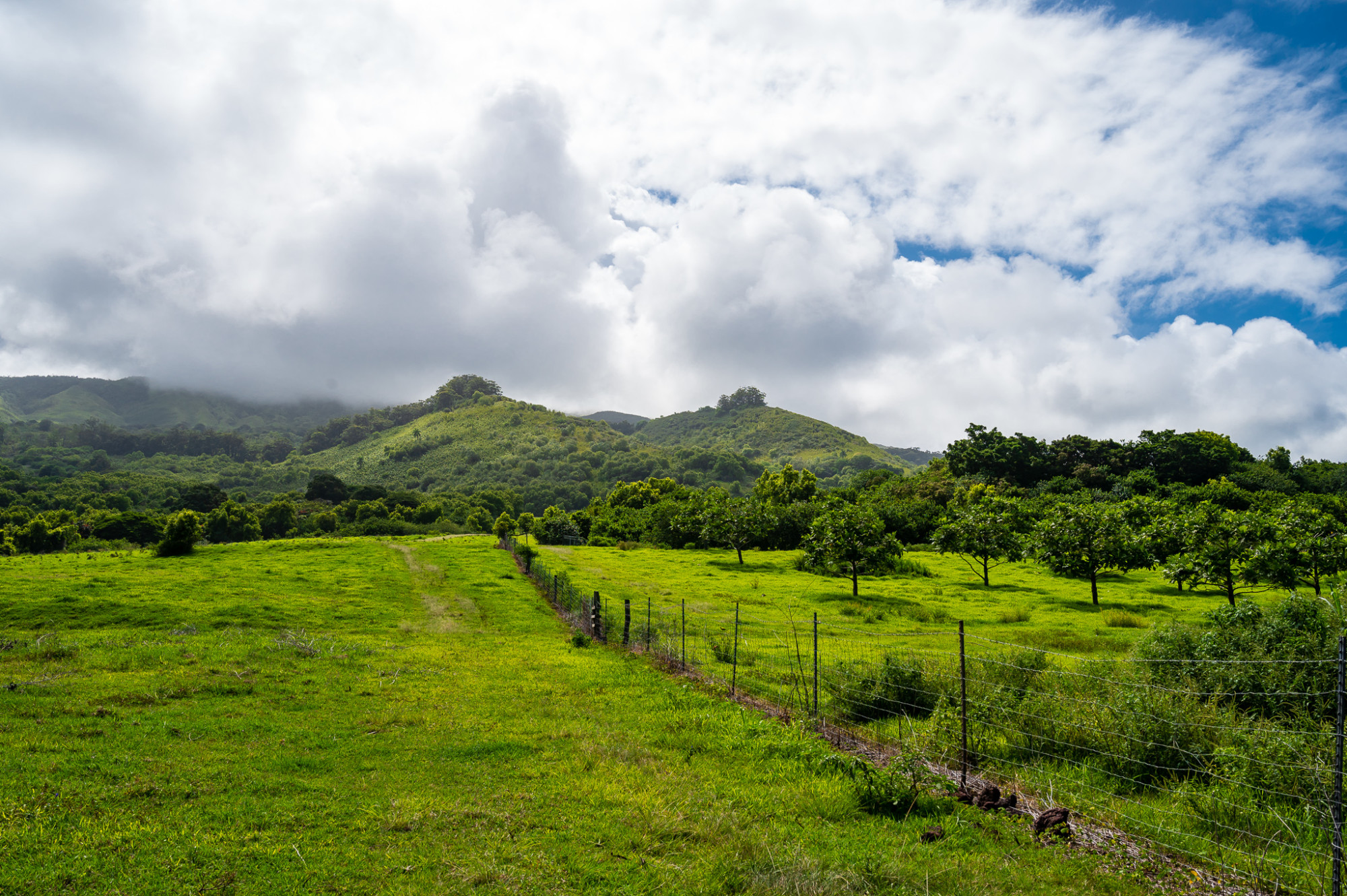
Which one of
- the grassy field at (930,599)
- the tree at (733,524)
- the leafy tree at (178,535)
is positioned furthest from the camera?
the tree at (733,524)

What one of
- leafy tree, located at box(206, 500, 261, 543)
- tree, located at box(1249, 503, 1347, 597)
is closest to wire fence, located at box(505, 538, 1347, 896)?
tree, located at box(1249, 503, 1347, 597)

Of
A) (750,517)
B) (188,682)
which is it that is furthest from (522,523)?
(188,682)

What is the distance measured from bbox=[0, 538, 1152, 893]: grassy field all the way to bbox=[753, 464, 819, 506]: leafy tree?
76.3m

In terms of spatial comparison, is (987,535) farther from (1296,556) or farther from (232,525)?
(232,525)

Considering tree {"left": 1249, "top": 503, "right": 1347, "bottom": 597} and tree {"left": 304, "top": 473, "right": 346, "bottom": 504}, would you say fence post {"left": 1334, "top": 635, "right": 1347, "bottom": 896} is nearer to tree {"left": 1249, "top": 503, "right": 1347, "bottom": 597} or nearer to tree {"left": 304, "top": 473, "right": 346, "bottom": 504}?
tree {"left": 1249, "top": 503, "right": 1347, "bottom": 597}

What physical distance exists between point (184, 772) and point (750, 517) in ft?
190

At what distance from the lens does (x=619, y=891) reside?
276 inches

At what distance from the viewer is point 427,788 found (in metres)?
9.89

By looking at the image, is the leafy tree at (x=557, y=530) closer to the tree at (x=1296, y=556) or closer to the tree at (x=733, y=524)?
the tree at (x=733, y=524)

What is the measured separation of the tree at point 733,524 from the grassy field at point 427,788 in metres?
44.0

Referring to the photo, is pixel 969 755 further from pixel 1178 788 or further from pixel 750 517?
pixel 750 517

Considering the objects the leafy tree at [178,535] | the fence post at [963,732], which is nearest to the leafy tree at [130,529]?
the leafy tree at [178,535]

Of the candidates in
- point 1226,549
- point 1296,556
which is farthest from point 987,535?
point 1296,556

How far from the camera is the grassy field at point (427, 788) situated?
718 cm
